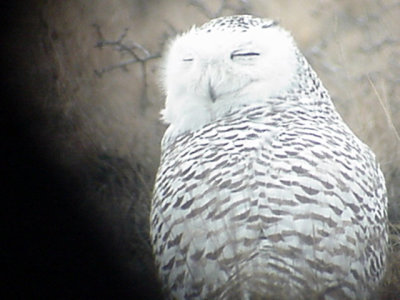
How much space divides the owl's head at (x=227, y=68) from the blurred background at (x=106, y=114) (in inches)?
10.1

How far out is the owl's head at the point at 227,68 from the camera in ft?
5.12

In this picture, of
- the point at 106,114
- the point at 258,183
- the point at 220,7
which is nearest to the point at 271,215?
the point at 258,183

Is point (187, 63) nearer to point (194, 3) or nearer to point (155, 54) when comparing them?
point (155, 54)

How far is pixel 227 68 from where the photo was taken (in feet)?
5.14

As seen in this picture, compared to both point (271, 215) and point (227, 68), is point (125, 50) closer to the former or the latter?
point (227, 68)

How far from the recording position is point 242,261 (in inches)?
50.2

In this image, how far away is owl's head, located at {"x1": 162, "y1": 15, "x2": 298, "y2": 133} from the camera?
5.12ft

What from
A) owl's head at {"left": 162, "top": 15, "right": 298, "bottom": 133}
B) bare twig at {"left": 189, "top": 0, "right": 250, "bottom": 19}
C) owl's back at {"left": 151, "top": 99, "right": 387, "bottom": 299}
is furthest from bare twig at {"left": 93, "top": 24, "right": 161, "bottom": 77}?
owl's back at {"left": 151, "top": 99, "right": 387, "bottom": 299}

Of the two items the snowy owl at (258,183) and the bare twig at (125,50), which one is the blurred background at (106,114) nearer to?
the bare twig at (125,50)

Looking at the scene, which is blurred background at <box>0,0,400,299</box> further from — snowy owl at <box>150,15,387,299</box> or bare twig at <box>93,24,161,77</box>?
snowy owl at <box>150,15,387,299</box>

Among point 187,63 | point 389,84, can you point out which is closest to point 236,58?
point 187,63

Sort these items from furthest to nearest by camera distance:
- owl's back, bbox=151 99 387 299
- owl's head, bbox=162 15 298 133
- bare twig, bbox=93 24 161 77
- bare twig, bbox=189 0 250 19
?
bare twig, bbox=189 0 250 19, bare twig, bbox=93 24 161 77, owl's head, bbox=162 15 298 133, owl's back, bbox=151 99 387 299

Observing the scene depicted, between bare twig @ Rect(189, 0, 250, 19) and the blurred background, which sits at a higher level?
bare twig @ Rect(189, 0, 250, 19)

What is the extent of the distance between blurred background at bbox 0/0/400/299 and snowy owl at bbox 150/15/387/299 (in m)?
0.17
